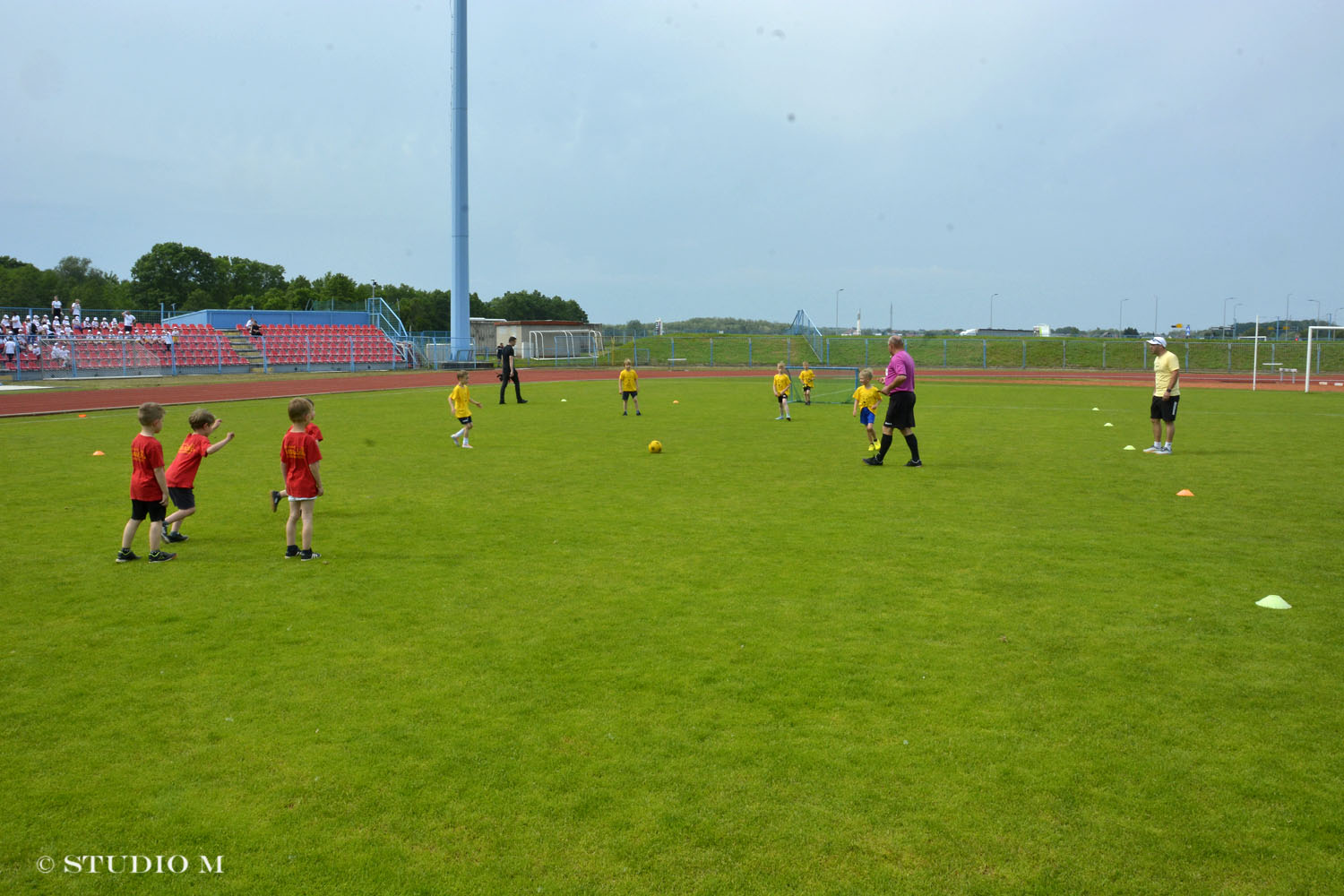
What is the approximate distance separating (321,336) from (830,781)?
55.3 metres

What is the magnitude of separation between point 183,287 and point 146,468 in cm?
10783

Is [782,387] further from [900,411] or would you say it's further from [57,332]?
[57,332]

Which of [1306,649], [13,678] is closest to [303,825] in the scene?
[13,678]

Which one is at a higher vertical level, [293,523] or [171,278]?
[171,278]

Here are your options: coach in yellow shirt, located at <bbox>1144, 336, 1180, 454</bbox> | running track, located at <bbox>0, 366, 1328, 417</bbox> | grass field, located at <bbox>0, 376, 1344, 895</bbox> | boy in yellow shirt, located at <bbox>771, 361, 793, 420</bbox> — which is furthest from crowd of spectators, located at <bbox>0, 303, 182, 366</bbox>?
coach in yellow shirt, located at <bbox>1144, 336, 1180, 454</bbox>

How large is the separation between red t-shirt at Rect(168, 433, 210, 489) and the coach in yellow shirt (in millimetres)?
14430

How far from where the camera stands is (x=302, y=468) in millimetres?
8383

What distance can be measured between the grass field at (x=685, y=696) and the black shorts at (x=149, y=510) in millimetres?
531

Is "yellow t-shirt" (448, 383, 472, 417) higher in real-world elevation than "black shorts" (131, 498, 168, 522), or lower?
higher

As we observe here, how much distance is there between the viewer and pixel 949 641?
6.18 meters

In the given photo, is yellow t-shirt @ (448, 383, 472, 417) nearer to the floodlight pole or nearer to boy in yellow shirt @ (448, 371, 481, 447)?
boy in yellow shirt @ (448, 371, 481, 447)

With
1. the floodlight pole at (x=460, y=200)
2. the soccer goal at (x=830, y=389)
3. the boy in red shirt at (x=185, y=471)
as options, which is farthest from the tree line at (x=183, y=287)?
the boy in red shirt at (x=185, y=471)

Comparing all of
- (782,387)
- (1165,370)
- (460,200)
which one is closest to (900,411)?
(1165,370)

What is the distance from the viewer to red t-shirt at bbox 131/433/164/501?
8266 millimetres
